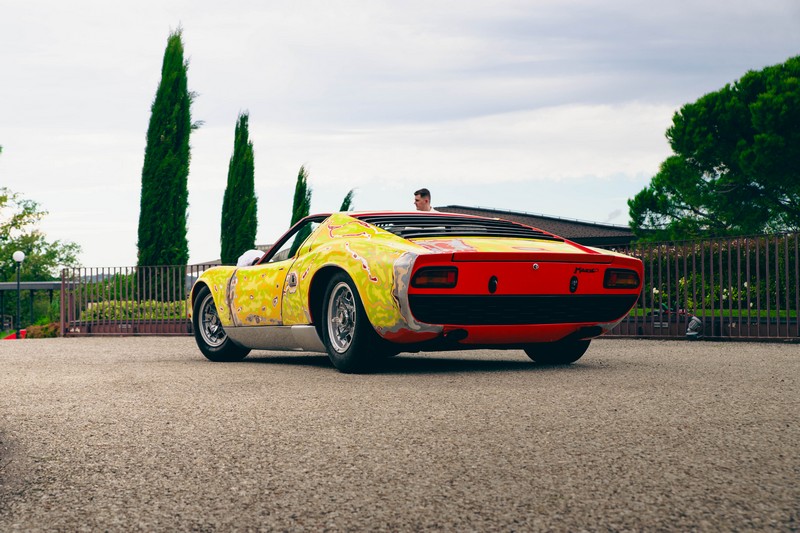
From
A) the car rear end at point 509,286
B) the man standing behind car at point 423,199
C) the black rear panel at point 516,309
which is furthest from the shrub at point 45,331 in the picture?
the black rear panel at point 516,309

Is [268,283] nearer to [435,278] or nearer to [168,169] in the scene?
[435,278]

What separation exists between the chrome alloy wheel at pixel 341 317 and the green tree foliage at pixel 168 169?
18.1 meters

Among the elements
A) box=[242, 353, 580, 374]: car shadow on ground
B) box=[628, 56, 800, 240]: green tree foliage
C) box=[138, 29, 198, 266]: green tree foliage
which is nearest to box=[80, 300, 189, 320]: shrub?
box=[138, 29, 198, 266]: green tree foliage

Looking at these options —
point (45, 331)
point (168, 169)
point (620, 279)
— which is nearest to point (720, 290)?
point (620, 279)

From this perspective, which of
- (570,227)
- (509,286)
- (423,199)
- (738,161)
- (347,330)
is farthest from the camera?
(570,227)

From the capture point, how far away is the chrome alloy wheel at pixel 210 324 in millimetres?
8734

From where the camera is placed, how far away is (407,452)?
11.6 feet

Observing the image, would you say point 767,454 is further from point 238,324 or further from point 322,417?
point 238,324

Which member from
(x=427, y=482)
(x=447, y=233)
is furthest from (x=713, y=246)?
(x=427, y=482)

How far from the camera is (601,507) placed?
8.86 feet

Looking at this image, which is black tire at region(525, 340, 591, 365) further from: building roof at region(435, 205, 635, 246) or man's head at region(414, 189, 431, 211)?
building roof at region(435, 205, 635, 246)

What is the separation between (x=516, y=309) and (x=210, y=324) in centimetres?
381

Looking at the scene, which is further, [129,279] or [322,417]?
[129,279]

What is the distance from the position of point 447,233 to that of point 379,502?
403 centimetres
